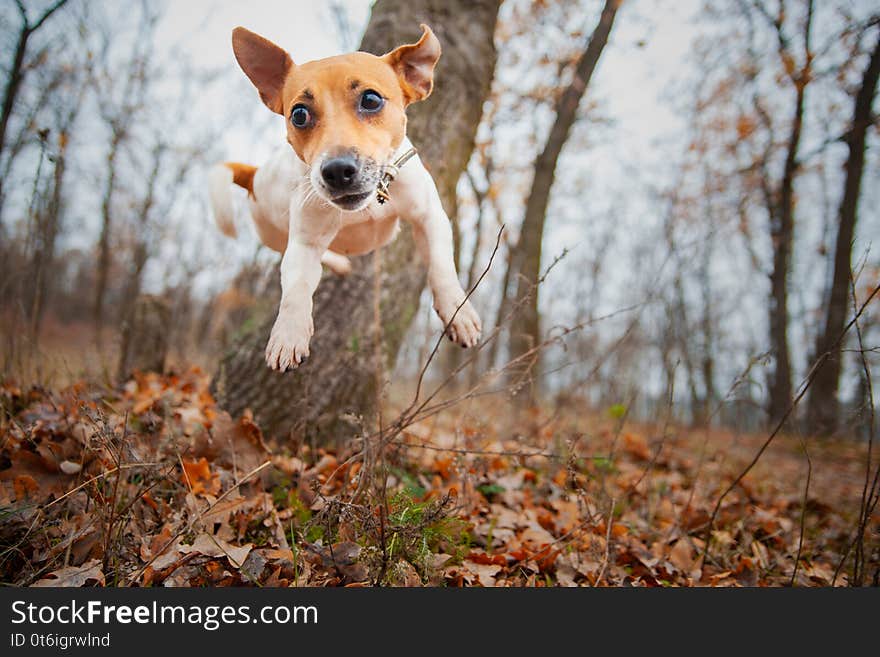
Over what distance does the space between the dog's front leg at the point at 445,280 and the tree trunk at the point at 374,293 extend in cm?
45

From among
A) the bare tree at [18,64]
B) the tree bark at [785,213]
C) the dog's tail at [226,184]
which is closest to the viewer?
the dog's tail at [226,184]

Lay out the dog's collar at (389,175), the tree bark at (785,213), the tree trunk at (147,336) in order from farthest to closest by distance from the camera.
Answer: the tree trunk at (147,336) → the tree bark at (785,213) → the dog's collar at (389,175)

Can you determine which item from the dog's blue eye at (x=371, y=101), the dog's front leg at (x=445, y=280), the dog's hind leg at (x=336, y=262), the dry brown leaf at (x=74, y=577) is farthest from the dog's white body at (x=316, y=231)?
the dry brown leaf at (x=74, y=577)

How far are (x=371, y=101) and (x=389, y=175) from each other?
16 cm

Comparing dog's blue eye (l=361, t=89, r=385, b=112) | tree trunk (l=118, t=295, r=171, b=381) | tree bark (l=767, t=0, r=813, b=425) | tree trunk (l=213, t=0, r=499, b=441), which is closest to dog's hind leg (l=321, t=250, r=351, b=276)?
tree trunk (l=213, t=0, r=499, b=441)

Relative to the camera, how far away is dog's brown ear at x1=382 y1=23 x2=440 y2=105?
1.12 metres

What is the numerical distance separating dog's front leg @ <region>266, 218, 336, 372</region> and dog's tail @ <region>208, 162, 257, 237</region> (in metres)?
0.40

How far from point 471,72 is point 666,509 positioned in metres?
4.16

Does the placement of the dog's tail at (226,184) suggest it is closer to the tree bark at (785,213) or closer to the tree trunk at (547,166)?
the tree trunk at (547,166)

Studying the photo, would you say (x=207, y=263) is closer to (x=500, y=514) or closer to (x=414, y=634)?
(x=500, y=514)

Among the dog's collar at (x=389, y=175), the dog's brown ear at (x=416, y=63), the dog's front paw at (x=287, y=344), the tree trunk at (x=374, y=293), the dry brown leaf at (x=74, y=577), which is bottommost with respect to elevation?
the dry brown leaf at (x=74, y=577)

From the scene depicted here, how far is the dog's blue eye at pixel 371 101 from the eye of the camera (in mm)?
1047

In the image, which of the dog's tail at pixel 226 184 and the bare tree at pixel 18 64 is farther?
the bare tree at pixel 18 64

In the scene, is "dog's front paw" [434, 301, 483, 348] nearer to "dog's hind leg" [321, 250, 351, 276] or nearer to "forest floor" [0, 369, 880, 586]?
"forest floor" [0, 369, 880, 586]
